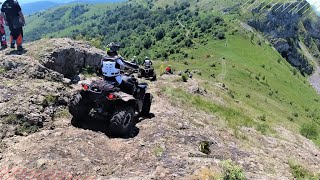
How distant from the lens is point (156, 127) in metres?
14.4

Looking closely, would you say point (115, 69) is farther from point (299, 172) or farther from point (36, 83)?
point (299, 172)

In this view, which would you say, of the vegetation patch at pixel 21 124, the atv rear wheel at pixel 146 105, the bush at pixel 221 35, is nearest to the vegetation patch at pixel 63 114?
the vegetation patch at pixel 21 124

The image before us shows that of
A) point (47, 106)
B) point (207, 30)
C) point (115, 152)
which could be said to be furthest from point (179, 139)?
point (207, 30)

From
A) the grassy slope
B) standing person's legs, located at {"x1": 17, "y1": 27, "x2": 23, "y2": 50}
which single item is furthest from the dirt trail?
the grassy slope

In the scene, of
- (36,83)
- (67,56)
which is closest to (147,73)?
(67,56)

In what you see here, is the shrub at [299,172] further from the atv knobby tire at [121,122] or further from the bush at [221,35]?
the bush at [221,35]

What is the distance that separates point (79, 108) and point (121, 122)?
79.5 inches

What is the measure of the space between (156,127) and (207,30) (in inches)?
4743

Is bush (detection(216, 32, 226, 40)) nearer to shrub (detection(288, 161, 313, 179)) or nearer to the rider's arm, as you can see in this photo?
shrub (detection(288, 161, 313, 179))

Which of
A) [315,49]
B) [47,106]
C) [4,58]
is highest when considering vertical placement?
[4,58]

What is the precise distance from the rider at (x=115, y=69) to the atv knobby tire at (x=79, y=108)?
1213 millimetres

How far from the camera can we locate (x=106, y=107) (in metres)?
13.3

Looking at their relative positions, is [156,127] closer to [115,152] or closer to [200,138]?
[200,138]

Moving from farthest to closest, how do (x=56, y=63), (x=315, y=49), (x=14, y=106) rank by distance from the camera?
(x=315, y=49) < (x=56, y=63) < (x=14, y=106)
